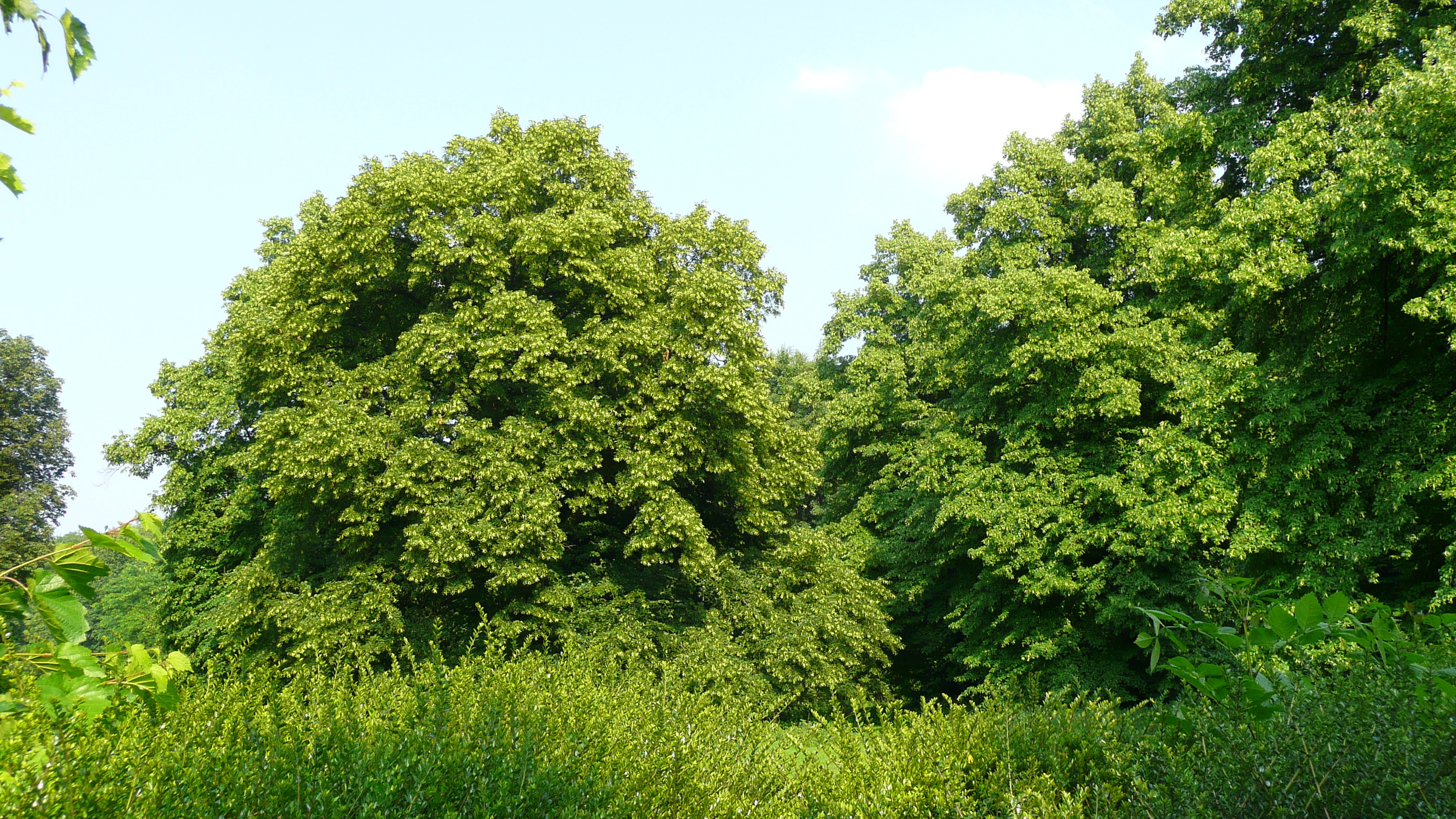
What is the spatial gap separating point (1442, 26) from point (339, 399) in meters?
18.9

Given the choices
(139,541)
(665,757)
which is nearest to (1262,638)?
(665,757)

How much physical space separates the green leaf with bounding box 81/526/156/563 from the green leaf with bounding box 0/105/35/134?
989mm

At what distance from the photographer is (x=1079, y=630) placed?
1894 centimetres

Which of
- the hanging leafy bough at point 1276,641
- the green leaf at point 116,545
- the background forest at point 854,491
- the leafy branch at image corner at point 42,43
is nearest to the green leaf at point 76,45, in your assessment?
the leafy branch at image corner at point 42,43

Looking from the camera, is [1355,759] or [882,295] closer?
[1355,759]

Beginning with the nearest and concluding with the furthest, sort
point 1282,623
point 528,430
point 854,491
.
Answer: point 1282,623 < point 528,430 < point 854,491

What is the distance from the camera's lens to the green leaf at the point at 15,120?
6.88ft

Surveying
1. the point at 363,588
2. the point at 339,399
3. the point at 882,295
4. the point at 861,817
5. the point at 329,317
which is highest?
the point at 882,295

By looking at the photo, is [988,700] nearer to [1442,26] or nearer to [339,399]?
[1442,26]

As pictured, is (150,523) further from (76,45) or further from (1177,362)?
(1177,362)

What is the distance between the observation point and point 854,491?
88.2ft

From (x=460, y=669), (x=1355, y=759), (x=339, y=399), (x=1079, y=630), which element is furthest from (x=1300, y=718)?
(x=339, y=399)

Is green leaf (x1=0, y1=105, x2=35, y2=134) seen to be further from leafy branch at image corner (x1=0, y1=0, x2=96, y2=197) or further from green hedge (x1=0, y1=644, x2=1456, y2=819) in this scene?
green hedge (x1=0, y1=644, x2=1456, y2=819)

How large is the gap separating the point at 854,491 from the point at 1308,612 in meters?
23.9
